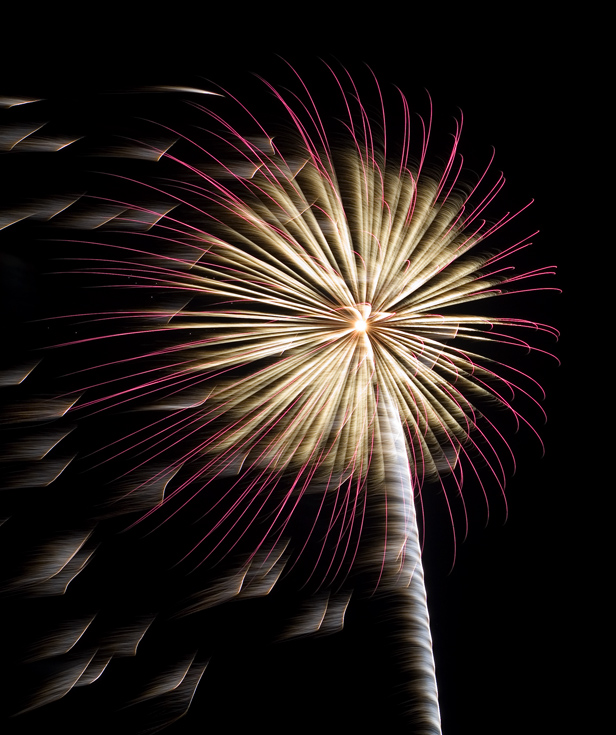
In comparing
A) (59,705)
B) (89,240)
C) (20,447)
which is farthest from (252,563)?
(89,240)

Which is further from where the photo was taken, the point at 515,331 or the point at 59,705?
the point at 515,331

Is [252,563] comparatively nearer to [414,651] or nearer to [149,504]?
[149,504]

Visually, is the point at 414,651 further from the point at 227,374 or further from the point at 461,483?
the point at 227,374

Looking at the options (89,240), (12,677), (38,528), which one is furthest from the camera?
Answer: (38,528)

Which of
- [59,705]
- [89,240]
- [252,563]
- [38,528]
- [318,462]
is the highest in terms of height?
[89,240]

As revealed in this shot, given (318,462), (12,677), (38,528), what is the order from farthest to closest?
(318,462) → (38,528) → (12,677)

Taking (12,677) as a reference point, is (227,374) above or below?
above

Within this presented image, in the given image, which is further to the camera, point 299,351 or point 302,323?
point 299,351
